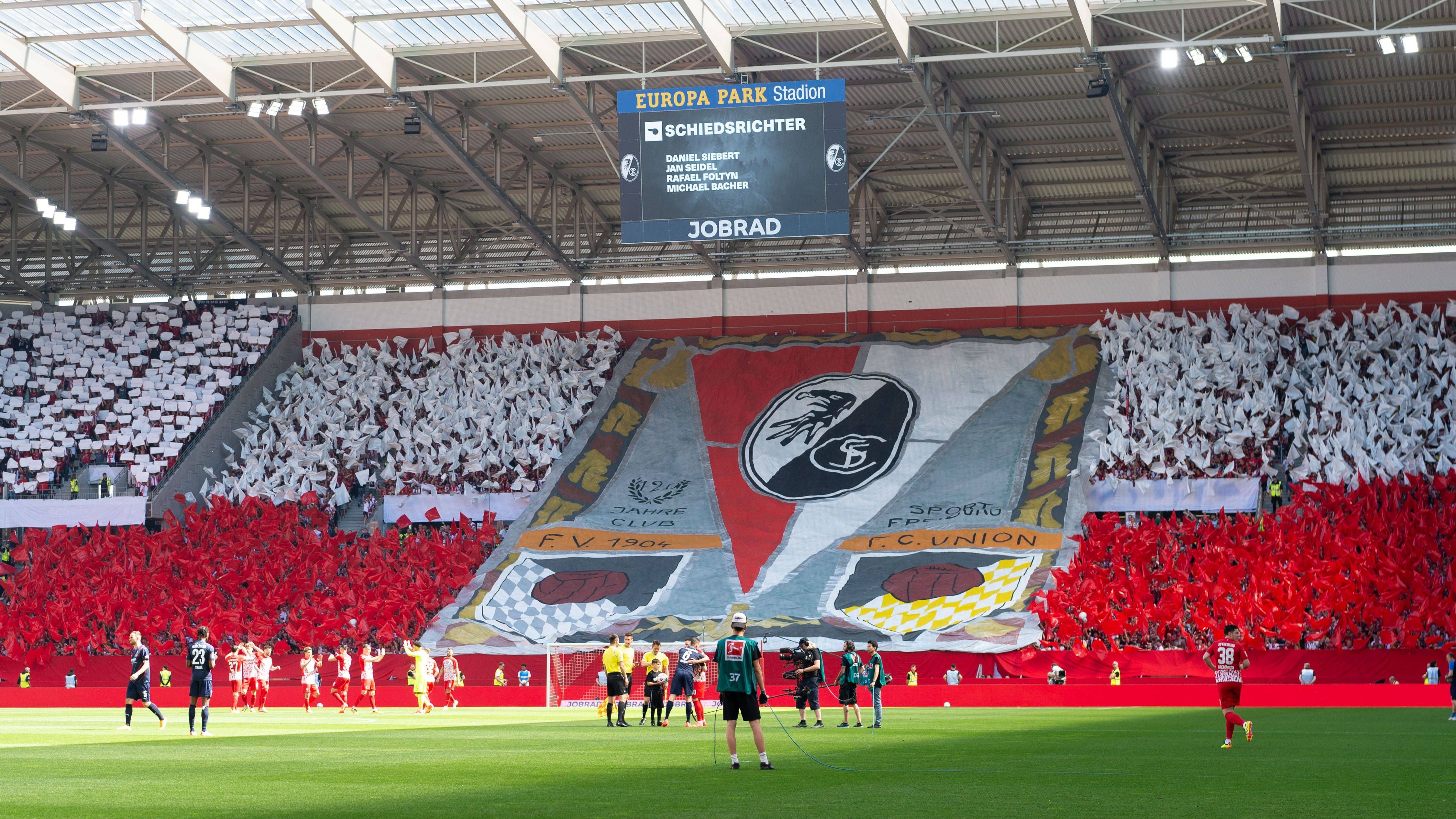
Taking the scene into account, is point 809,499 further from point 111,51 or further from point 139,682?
point 139,682

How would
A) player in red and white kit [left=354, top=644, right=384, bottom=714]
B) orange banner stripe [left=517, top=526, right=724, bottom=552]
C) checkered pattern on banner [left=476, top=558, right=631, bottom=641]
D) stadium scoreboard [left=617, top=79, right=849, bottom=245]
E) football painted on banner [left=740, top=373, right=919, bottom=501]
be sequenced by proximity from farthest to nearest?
football painted on banner [left=740, top=373, right=919, bottom=501]
orange banner stripe [left=517, top=526, right=724, bottom=552]
checkered pattern on banner [left=476, top=558, right=631, bottom=641]
player in red and white kit [left=354, top=644, right=384, bottom=714]
stadium scoreboard [left=617, top=79, right=849, bottom=245]

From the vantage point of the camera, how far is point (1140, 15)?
109 feet

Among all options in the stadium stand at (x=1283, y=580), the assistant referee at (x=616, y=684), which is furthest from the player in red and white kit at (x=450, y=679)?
the stadium stand at (x=1283, y=580)

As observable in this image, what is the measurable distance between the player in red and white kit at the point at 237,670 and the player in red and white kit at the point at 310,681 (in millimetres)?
1337

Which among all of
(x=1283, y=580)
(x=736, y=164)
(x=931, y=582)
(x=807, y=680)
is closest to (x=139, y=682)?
(x=807, y=680)

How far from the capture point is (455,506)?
46.8 meters

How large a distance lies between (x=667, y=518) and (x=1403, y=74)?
2200 centimetres

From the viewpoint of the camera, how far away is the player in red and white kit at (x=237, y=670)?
31.5 metres

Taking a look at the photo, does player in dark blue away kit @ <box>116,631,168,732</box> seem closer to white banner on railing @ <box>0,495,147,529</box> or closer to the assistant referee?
the assistant referee

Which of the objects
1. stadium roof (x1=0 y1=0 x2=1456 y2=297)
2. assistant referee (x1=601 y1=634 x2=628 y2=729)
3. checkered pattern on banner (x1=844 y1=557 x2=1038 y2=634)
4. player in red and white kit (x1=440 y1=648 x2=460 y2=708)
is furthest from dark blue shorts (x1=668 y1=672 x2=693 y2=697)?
stadium roof (x1=0 y1=0 x2=1456 y2=297)

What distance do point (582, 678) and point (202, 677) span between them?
13934 mm

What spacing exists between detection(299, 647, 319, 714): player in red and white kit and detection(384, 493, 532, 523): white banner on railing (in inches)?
484

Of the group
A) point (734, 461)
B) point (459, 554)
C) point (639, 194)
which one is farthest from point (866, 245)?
point (639, 194)

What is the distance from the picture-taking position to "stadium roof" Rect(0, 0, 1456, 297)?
33562mm
